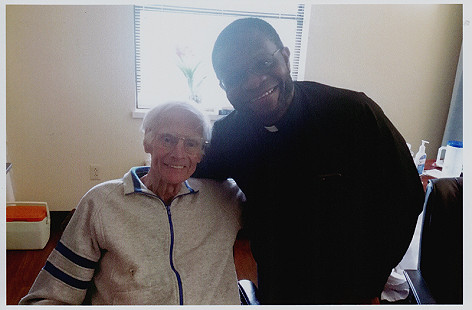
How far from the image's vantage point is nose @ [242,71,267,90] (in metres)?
0.67

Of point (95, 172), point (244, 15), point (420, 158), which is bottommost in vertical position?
point (95, 172)

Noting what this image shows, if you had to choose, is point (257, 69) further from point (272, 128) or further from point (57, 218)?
point (57, 218)

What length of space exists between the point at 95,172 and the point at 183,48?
0.85 metres


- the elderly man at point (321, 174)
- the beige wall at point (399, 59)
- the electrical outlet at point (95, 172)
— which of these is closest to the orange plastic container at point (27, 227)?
the electrical outlet at point (95, 172)

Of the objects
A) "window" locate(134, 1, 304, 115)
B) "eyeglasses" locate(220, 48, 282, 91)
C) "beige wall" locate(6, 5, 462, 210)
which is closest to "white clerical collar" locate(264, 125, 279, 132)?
"eyeglasses" locate(220, 48, 282, 91)

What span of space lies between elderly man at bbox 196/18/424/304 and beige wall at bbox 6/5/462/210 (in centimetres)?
85

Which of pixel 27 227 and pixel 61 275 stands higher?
pixel 61 275

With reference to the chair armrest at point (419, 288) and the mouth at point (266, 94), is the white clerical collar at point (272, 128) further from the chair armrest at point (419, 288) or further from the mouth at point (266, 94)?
the chair armrest at point (419, 288)

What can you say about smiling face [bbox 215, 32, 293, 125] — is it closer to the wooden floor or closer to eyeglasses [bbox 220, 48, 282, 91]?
Result: eyeglasses [bbox 220, 48, 282, 91]

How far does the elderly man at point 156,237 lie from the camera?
763 millimetres

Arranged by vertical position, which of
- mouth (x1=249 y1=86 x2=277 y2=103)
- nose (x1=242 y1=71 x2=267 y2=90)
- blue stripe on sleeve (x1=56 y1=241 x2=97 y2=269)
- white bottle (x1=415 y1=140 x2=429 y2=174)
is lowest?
blue stripe on sleeve (x1=56 y1=241 x2=97 y2=269)

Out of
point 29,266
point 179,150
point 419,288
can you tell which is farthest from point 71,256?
point 29,266

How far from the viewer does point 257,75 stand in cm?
68

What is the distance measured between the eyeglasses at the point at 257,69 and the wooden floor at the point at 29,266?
416 millimetres
